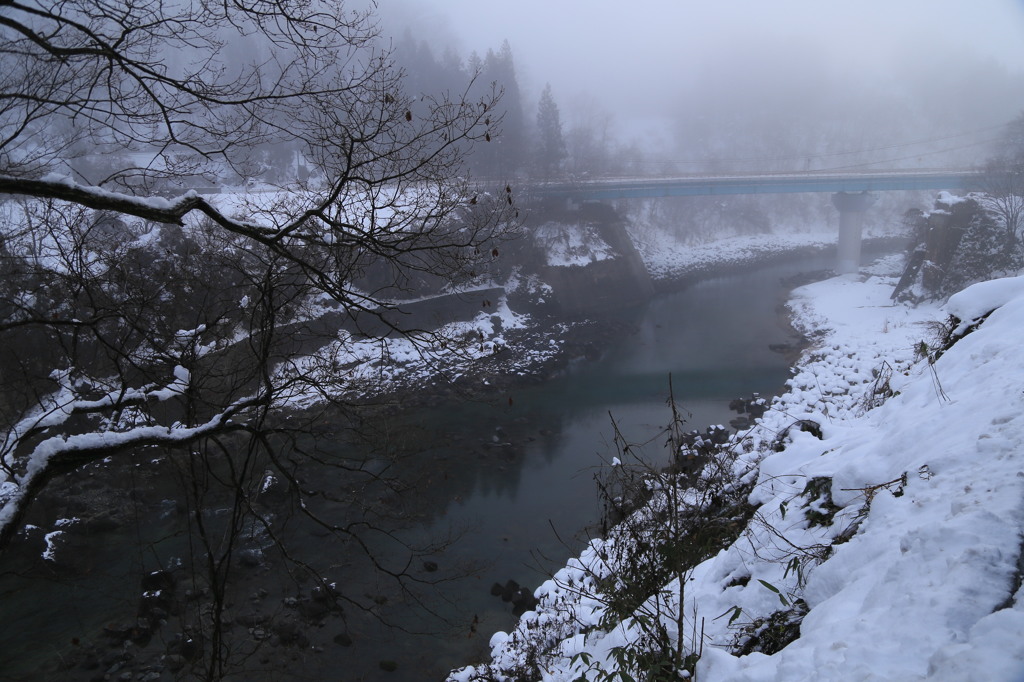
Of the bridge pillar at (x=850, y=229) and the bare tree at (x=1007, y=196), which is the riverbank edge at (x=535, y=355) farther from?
the bare tree at (x=1007, y=196)

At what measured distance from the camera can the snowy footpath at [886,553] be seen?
2215mm

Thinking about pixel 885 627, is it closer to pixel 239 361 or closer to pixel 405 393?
pixel 239 361

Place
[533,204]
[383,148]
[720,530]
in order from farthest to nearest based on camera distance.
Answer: [533,204] < [720,530] < [383,148]

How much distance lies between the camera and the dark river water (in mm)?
7578

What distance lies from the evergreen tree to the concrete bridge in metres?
2.68

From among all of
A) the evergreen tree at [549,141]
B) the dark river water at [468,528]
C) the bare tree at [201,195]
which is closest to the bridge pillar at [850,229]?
the dark river water at [468,528]

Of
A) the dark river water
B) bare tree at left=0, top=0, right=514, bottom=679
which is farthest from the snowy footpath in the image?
bare tree at left=0, top=0, right=514, bottom=679

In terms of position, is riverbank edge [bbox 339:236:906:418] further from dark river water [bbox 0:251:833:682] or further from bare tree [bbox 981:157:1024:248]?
bare tree [bbox 981:157:1024:248]

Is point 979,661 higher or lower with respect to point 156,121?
lower

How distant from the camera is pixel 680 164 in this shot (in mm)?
56062

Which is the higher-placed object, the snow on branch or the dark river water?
the snow on branch

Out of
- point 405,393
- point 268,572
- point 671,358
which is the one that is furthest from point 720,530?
point 671,358

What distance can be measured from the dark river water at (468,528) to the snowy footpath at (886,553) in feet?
3.63

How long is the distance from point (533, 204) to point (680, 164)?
104ft
